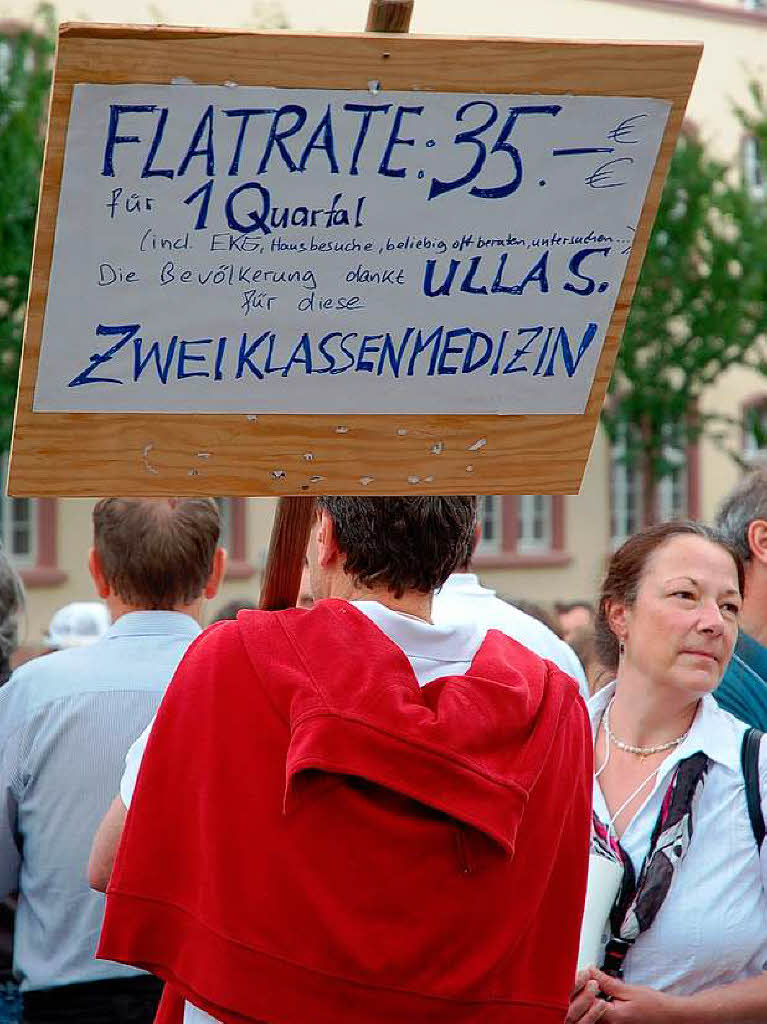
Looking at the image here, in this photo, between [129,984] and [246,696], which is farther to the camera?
[129,984]

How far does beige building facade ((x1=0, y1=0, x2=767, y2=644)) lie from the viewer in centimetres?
2091

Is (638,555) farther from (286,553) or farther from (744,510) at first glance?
(286,553)

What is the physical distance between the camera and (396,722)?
88.5 inches

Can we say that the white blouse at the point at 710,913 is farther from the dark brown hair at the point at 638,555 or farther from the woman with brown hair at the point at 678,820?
the dark brown hair at the point at 638,555

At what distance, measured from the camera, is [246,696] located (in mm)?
2299

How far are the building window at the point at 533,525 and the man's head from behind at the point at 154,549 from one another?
2078cm

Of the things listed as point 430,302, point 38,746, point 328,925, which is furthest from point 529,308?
point 38,746

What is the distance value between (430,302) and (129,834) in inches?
34.1

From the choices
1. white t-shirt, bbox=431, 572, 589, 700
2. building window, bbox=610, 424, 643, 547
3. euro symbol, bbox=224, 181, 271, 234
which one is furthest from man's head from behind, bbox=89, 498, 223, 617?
building window, bbox=610, 424, 643, 547

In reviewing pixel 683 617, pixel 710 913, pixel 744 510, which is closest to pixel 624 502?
pixel 744 510

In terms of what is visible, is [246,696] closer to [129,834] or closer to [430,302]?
[129,834]

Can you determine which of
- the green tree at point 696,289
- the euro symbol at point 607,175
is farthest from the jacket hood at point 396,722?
the green tree at point 696,289

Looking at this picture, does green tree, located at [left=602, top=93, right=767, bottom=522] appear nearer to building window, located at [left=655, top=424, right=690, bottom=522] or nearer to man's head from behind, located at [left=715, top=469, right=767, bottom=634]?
building window, located at [left=655, top=424, right=690, bottom=522]

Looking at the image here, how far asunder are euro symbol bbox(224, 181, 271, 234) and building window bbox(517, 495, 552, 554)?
22190 mm
